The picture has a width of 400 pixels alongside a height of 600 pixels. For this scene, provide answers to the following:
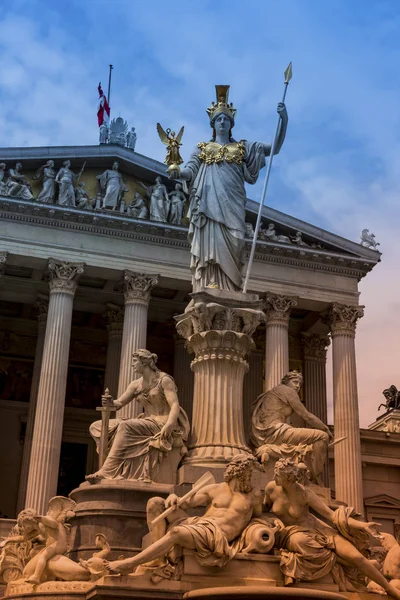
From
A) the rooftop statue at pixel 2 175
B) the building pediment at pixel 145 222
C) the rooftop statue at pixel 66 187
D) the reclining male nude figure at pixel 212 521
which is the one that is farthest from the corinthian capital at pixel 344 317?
the reclining male nude figure at pixel 212 521

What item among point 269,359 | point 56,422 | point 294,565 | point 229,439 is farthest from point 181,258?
point 294,565

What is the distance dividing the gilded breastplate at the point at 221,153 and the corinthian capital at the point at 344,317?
21.6m

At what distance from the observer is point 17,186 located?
33000mm

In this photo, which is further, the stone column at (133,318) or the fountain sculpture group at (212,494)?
the stone column at (133,318)

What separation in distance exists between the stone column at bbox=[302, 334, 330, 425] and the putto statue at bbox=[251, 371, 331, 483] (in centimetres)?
2433

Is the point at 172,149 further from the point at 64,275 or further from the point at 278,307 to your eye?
the point at 278,307

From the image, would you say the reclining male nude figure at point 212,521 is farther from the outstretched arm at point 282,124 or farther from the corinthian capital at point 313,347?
the corinthian capital at point 313,347

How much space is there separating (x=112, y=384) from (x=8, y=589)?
24.0m

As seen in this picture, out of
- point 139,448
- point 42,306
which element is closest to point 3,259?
point 42,306

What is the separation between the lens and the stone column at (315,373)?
3691 cm

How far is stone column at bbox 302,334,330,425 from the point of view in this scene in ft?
121

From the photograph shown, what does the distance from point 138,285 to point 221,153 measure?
1928cm

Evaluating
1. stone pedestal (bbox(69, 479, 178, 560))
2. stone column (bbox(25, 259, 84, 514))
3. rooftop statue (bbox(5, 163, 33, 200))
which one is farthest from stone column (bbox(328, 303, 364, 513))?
stone pedestal (bbox(69, 479, 178, 560))

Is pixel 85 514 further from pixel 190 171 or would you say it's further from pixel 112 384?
pixel 112 384
